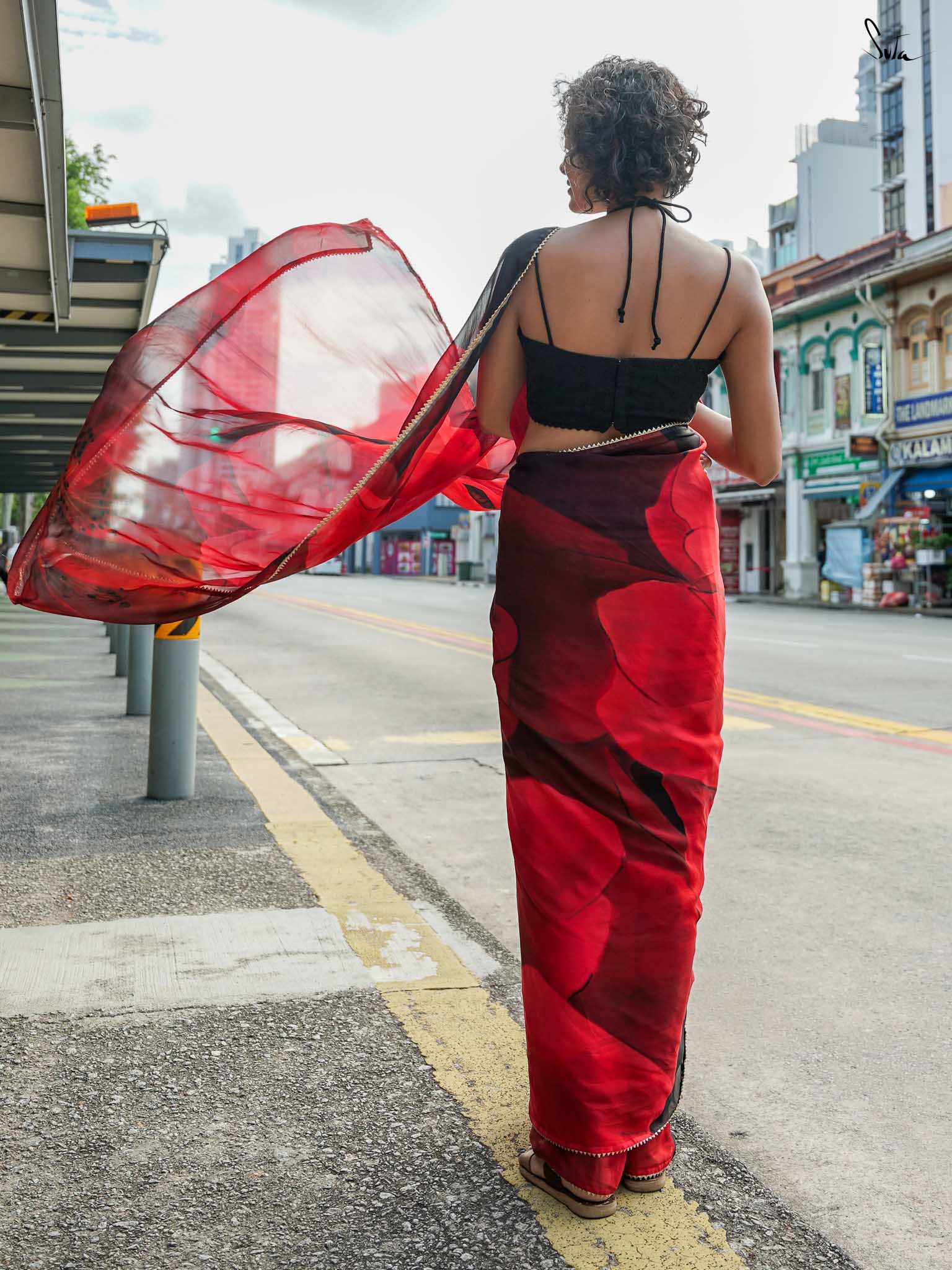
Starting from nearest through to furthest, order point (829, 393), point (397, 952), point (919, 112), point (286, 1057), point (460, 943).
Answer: point (286, 1057) < point (397, 952) < point (460, 943) < point (829, 393) < point (919, 112)

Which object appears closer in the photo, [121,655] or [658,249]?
[658,249]

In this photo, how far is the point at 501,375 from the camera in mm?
2412

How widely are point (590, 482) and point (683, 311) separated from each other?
1.21ft

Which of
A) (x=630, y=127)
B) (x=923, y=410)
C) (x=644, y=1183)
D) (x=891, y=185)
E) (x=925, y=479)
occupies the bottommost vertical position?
(x=644, y=1183)

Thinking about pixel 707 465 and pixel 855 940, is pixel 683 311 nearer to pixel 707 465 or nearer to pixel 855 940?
pixel 707 465

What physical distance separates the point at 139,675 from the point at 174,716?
2.83 metres

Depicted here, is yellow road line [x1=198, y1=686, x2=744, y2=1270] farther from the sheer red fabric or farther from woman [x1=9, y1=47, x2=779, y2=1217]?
the sheer red fabric

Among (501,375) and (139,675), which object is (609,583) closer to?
(501,375)

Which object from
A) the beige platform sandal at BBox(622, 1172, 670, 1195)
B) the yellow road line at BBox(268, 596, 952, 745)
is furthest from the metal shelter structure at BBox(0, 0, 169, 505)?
the beige platform sandal at BBox(622, 1172, 670, 1195)

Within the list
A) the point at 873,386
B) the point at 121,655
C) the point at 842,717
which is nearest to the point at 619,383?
the point at 842,717

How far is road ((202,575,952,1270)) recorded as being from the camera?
8.15 ft

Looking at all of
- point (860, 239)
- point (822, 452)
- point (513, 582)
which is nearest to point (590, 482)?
point (513, 582)

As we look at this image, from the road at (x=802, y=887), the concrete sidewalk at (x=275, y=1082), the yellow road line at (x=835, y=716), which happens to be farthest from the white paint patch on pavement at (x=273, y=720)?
the concrete sidewalk at (x=275, y=1082)

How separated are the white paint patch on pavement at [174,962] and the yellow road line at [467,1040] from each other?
0.42 ft
